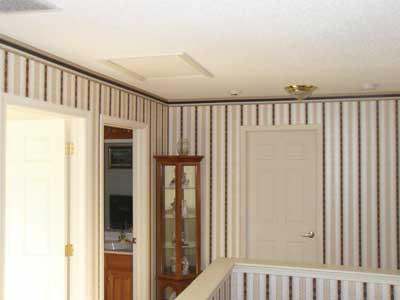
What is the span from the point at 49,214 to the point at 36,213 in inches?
4.1

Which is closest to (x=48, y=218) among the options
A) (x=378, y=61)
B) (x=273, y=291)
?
(x=273, y=291)

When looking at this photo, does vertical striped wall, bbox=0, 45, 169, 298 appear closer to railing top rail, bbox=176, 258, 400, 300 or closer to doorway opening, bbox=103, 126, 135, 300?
doorway opening, bbox=103, 126, 135, 300

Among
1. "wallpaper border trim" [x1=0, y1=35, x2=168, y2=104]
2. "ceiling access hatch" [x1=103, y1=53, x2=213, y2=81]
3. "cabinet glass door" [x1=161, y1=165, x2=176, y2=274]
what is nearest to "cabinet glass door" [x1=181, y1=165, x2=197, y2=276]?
"cabinet glass door" [x1=161, y1=165, x2=176, y2=274]

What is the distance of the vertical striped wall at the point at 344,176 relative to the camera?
15.0ft

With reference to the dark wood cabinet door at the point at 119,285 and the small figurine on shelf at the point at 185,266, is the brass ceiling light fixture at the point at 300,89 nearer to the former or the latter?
the small figurine on shelf at the point at 185,266

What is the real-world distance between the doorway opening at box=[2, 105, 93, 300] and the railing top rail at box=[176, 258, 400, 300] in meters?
1.08

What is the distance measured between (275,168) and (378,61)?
2059mm

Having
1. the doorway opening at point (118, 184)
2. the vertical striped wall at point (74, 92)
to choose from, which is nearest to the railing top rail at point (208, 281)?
the vertical striped wall at point (74, 92)

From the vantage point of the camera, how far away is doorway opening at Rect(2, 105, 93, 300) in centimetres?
334

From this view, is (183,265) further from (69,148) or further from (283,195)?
(69,148)

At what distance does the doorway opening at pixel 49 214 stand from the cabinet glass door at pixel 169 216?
1477 mm

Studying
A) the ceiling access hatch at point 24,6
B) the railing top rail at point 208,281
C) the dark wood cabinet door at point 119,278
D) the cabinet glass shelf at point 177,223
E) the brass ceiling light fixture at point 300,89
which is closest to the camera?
the ceiling access hatch at point 24,6

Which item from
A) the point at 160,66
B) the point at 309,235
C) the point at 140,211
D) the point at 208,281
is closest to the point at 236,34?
the point at 160,66

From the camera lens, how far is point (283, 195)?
193 inches
